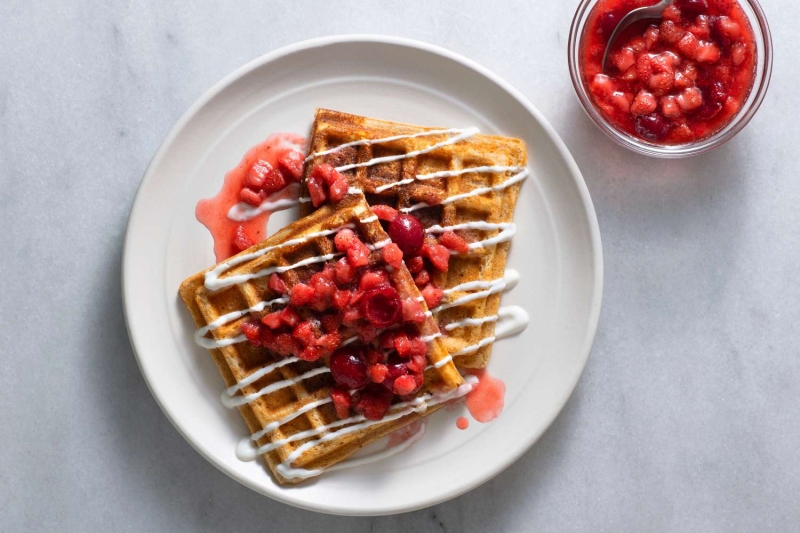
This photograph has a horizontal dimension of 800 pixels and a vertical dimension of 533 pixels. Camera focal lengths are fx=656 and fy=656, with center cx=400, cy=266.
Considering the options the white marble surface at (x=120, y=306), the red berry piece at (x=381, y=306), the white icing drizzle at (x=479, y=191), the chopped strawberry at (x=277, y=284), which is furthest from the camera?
the white marble surface at (x=120, y=306)

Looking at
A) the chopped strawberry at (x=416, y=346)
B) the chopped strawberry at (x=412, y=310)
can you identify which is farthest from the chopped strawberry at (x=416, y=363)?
the chopped strawberry at (x=412, y=310)

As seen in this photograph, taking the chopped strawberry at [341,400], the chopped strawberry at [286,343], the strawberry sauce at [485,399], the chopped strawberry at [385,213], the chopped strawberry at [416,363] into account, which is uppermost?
the chopped strawberry at [385,213]

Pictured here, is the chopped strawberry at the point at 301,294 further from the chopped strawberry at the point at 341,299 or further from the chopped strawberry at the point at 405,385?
the chopped strawberry at the point at 405,385

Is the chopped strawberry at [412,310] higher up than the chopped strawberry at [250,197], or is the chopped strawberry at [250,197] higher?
the chopped strawberry at [250,197]

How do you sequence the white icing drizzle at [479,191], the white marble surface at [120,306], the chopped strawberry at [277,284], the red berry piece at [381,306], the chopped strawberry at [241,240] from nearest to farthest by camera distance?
the red berry piece at [381,306] < the chopped strawberry at [277,284] < the white icing drizzle at [479,191] < the chopped strawberry at [241,240] < the white marble surface at [120,306]

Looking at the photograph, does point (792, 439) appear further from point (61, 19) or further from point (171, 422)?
point (61, 19)

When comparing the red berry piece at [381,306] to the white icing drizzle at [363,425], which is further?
the white icing drizzle at [363,425]
